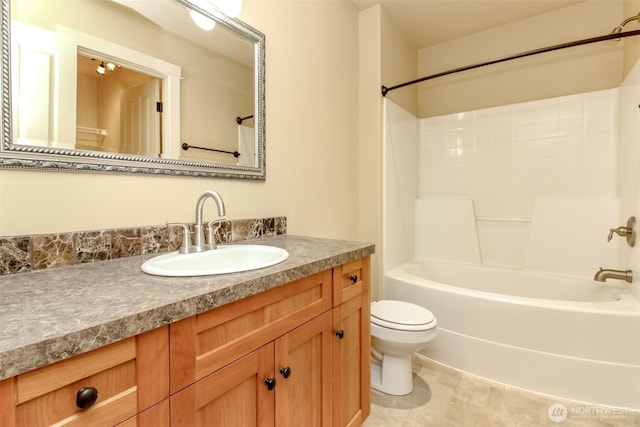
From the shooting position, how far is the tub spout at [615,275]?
1.84 metres

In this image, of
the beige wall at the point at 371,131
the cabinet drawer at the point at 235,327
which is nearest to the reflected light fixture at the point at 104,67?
the cabinet drawer at the point at 235,327

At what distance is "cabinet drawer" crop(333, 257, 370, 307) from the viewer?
1130 mm

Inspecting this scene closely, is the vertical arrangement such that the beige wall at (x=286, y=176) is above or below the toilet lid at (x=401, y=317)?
above

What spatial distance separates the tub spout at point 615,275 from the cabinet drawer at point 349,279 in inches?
69.6

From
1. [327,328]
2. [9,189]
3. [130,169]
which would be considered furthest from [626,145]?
[9,189]

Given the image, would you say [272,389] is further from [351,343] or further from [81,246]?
[81,246]

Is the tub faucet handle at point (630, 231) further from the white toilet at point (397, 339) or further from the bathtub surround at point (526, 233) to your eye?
the white toilet at point (397, 339)

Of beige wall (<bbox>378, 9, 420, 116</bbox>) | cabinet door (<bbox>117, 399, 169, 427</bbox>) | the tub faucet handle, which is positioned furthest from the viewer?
beige wall (<bbox>378, 9, 420, 116</bbox>)

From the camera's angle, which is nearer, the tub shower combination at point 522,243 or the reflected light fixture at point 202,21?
the reflected light fixture at point 202,21

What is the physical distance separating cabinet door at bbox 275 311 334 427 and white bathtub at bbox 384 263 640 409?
3.82ft

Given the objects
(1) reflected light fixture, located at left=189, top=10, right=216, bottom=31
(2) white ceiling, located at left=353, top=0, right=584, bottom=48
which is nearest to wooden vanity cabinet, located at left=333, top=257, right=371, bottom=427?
(1) reflected light fixture, located at left=189, top=10, right=216, bottom=31

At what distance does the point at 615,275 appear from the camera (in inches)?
75.6

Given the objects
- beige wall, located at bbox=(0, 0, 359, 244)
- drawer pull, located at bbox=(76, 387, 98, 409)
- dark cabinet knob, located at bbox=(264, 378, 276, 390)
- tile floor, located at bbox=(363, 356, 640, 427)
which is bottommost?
tile floor, located at bbox=(363, 356, 640, 427)

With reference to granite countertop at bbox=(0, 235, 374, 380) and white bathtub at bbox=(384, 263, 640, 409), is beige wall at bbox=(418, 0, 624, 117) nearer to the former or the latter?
white bathtub at bbox=(384, 263, 640, 409)
